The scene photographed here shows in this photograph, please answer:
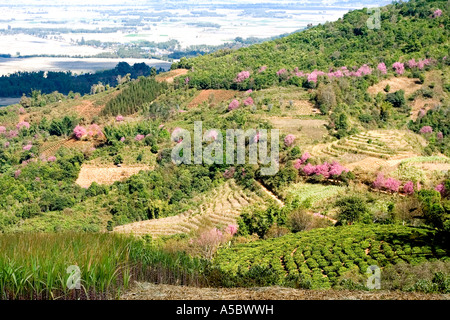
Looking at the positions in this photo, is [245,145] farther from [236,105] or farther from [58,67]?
[58,67]

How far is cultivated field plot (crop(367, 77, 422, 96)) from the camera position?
38781 mm

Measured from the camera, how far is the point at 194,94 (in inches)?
1828

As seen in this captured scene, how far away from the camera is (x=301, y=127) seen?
3209 cm

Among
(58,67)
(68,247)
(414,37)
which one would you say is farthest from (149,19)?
(68,247)

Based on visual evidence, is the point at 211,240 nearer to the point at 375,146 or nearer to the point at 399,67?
the point at 375,146

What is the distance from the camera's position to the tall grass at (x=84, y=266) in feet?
23.2

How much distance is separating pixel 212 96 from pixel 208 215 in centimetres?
2252

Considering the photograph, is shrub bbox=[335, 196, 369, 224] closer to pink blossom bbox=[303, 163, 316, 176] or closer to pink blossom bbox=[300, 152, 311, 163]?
pink blossom bbox=[303, 163, 316, 176]

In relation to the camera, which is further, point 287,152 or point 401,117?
point 401,117

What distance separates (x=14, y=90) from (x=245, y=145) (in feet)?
208

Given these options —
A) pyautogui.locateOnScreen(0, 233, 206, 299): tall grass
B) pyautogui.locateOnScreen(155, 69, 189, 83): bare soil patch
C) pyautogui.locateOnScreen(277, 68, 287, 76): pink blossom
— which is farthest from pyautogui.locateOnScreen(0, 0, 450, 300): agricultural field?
pyautogui.locateOnScreen(277, 68, 287, 76): pink blossom

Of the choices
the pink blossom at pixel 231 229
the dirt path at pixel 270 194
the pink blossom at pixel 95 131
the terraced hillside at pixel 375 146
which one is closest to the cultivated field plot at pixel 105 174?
the pink blossom at pixel 95 131

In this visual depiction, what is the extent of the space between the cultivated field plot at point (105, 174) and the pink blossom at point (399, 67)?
20529 millimetres

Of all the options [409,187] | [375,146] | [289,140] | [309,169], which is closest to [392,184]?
[409,187]
